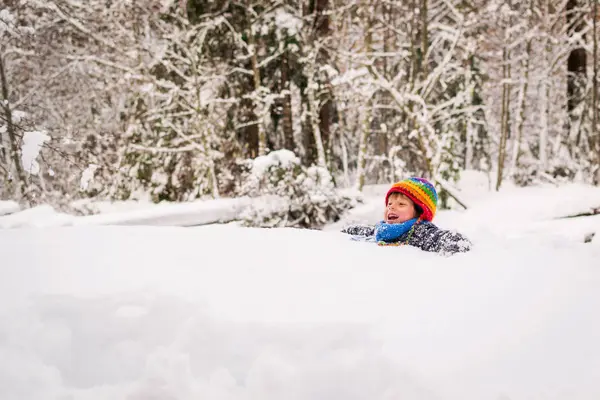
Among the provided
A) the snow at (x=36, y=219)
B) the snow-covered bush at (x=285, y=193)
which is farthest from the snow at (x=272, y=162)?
the snow at (x=36, y=219)

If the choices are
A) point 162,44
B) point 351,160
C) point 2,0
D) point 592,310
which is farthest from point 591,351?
point 351,160

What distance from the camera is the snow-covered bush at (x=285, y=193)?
6.87m

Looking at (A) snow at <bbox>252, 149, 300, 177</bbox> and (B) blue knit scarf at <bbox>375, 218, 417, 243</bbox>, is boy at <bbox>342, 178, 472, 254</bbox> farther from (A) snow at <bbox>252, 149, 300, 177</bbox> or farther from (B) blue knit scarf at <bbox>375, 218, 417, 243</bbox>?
(A) snow at <bbox>252, 149, 300, 177</bbox>

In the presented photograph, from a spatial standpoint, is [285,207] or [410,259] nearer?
[410,259]

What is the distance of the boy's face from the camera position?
2.88 meters

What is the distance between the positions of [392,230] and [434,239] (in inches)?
13.0

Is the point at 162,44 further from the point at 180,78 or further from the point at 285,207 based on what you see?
the point at 285,207

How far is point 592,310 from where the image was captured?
1510 mm

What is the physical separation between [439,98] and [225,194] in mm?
7638

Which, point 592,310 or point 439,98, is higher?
point 439,98

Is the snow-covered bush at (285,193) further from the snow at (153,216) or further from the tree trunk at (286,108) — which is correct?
the tree trunk at (286,108)

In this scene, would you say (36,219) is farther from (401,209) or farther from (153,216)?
(401,209)

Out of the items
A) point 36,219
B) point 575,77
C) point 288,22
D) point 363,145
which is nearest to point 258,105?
point 288,22

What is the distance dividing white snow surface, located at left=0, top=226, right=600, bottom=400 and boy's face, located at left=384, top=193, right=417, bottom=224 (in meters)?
0.89
